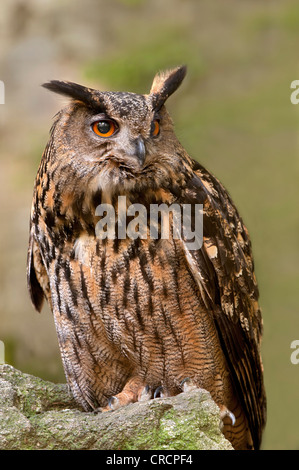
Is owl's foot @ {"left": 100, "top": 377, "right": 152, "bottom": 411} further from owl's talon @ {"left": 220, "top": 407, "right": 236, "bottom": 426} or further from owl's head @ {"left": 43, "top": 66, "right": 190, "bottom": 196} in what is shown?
owl's head @ {"left": 43, "top": 66, "right": 190, "bottom": 196}

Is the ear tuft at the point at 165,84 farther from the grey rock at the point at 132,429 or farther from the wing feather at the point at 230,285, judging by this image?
the grey rock at the point at 132,429

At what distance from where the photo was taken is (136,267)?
2242mm

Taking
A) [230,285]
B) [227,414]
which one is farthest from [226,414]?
[230,285]

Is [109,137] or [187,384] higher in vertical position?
[109,137]

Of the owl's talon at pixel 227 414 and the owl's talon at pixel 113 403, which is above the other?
the owl's talon at pixel 113 403

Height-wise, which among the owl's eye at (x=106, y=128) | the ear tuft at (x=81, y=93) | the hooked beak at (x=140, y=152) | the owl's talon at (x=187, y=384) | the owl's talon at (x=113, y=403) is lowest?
the owl's talon at (x=113, y=403)

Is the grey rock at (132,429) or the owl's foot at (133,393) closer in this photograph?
the grey rock at (132,429)

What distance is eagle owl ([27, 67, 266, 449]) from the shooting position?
2244 millimetres

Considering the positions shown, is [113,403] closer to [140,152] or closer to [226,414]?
[226,414]

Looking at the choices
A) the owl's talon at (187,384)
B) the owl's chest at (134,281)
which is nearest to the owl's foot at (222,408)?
the owl's talon at (187,384)

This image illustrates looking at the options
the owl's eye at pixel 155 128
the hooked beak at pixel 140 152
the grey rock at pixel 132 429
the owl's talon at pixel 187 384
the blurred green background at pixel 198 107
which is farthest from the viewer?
the blurred green background at pixel 198 107

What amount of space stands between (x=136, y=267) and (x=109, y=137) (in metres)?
0.42

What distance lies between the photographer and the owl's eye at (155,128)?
226 centimetres

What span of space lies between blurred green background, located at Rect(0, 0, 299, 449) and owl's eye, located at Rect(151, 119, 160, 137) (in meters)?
2.33
